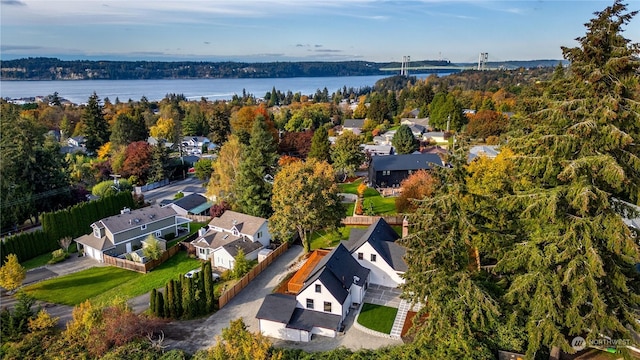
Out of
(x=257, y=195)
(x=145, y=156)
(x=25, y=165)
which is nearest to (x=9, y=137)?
(x=25, y=165)

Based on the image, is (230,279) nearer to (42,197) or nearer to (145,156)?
(42,197)

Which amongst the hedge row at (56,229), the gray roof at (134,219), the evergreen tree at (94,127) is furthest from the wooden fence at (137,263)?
the evergreen tree at (94,127)

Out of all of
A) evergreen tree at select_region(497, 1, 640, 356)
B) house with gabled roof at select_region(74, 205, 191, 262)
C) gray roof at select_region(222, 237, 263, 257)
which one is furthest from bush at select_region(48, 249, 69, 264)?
evergreen tree at select_region(497, 1, 640, 356)

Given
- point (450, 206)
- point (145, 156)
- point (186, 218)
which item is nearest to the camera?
point (450, 206)

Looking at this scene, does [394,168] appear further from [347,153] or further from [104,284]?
[104,284]

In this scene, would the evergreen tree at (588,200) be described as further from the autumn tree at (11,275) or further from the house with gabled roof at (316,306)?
the autumn tree at (11,275)

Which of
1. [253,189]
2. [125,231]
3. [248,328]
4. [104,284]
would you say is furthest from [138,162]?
[248,328]
